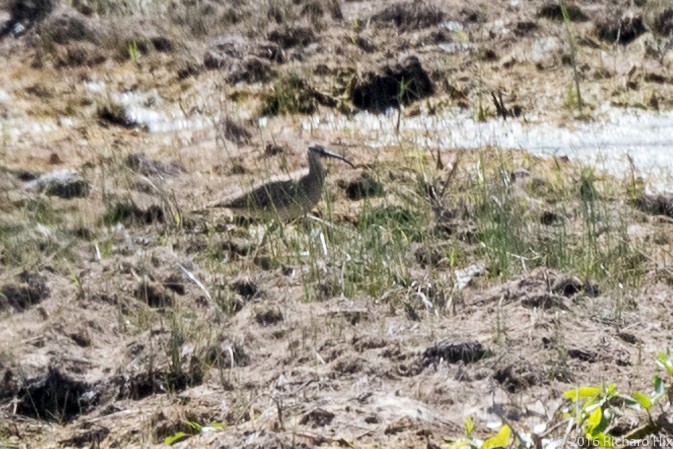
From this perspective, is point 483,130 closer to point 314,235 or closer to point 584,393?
point 314,235

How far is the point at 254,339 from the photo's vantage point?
707 cm

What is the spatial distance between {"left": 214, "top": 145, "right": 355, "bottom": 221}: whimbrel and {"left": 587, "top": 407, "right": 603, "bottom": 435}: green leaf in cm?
402

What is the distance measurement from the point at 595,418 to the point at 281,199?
420 cm

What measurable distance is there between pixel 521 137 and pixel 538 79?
1.03 m

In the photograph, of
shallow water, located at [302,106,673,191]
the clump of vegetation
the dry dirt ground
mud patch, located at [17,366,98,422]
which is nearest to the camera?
the dry dirt ground

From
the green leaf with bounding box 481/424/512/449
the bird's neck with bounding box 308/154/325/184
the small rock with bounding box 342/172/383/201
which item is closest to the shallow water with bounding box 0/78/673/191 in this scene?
the small rock with bounding box 342/172/383/201

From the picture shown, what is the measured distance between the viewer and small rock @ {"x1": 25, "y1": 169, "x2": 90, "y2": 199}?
9.61m

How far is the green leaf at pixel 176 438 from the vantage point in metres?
6.12

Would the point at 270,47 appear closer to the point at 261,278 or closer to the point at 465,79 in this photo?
the point at 465,79

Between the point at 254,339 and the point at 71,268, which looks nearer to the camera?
the point at 254,339

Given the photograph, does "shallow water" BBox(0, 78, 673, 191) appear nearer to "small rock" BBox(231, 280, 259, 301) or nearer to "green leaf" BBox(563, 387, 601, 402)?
"small rock" BBox(231, 280, 259, 301)

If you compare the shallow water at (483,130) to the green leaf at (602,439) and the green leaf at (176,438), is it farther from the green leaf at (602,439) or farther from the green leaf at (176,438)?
the green leaf at (602,439)

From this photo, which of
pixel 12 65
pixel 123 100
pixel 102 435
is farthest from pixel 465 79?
pixel 102 435

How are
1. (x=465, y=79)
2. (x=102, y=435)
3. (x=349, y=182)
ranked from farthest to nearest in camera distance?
(x=465, y=79) < (x=349, y=182) < (x=102, y=435)
